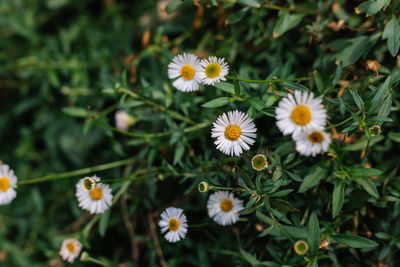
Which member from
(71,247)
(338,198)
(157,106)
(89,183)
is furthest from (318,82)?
(71,247)

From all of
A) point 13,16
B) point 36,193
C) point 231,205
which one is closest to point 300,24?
point 231,205

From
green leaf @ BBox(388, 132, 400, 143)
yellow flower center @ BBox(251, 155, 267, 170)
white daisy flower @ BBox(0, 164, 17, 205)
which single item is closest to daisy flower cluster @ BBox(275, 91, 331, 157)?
yellow flower center @ BBox(251, 155, 267, 170)

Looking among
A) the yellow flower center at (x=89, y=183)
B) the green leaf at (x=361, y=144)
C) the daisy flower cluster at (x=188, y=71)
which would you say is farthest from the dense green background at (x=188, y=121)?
the yellow flower center at (x=89, y=183)

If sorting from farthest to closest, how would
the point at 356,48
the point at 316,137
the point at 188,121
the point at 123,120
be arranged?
the point at 123,120 < the point at 188,121 < the point at 356,48 < the point at 316,137

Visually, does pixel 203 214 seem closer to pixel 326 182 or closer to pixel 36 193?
→ pixel 326 182

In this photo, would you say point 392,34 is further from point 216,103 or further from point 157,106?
point 157,106
